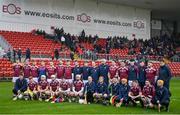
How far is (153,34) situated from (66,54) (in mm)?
19970

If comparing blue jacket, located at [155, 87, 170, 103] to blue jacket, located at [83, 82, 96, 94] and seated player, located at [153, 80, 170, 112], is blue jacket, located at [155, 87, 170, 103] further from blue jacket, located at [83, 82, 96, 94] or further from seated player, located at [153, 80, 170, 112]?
blue jacket, located at [83, 82, 96, 94]

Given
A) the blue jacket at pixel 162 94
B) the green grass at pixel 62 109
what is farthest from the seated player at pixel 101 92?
the blue jacket at pixel 162 94

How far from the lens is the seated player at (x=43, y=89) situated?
17219 mm

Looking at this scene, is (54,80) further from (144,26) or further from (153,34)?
(153,34)

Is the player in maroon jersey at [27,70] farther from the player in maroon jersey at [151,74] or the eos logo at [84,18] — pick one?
the eos logo at [84,18]

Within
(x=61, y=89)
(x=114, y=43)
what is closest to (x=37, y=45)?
(x=114, y=43)

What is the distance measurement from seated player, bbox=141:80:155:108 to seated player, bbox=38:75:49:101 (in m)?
4.17

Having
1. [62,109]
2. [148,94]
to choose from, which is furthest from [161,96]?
[62,109]

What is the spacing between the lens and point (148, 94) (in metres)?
14.9

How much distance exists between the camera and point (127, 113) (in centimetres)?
1341

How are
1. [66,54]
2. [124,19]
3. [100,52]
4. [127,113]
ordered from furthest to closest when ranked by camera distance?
[124,19] → [100,52] → [66,54] → [127,113]

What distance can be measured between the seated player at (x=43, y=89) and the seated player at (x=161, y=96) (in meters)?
4.81

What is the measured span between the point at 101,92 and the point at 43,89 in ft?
8.34

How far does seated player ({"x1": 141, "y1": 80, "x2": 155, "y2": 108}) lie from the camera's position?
14773mm
